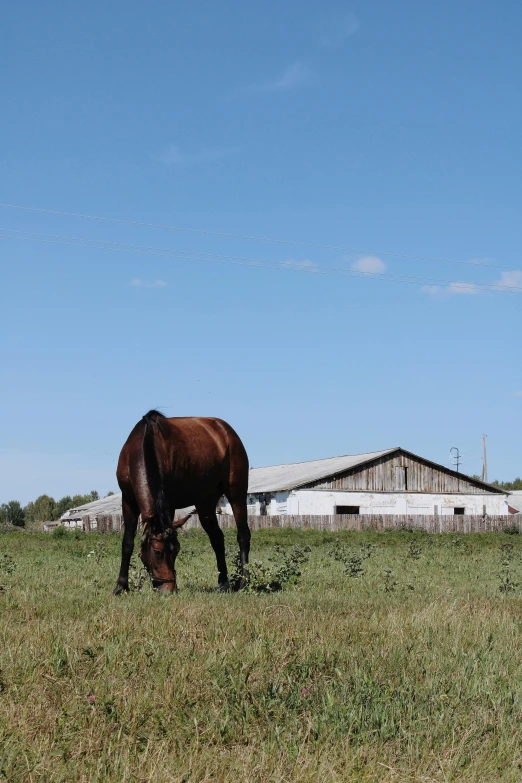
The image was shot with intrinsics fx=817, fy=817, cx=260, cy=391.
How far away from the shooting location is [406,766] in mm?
4637

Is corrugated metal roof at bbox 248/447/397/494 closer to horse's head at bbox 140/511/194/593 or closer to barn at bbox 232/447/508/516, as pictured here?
barn at bbox 232/447/508/516

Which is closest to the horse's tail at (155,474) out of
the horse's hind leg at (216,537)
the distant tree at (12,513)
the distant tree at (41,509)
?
the horse's hind leg at (216,537)

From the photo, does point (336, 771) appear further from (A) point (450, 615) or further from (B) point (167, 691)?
(A) point (450, 615)

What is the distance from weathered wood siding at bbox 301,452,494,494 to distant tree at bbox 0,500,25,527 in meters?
52.6

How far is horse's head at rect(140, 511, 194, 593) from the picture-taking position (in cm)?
976

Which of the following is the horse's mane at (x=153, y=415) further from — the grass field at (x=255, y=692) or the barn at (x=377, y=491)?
the barn at (x=377, y=491)

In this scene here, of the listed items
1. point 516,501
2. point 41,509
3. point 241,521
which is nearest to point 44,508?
point 41,509

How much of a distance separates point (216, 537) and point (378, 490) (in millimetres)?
41671

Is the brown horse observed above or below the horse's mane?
below

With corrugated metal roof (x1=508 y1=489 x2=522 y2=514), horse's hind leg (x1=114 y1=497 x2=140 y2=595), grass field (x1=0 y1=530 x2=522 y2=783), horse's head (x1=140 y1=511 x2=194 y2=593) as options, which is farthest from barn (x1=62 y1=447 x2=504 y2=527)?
grass field (x1=0 y1=530 x2=522 y2=783)

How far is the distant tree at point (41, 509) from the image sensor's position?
10856 cm

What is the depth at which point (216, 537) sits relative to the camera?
12641 mm

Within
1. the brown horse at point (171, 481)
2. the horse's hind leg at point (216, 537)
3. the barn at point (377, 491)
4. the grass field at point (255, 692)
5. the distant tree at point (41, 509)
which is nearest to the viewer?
the grass field at point (255, 692)

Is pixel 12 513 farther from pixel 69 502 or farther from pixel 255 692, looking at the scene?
pixel 255 692
